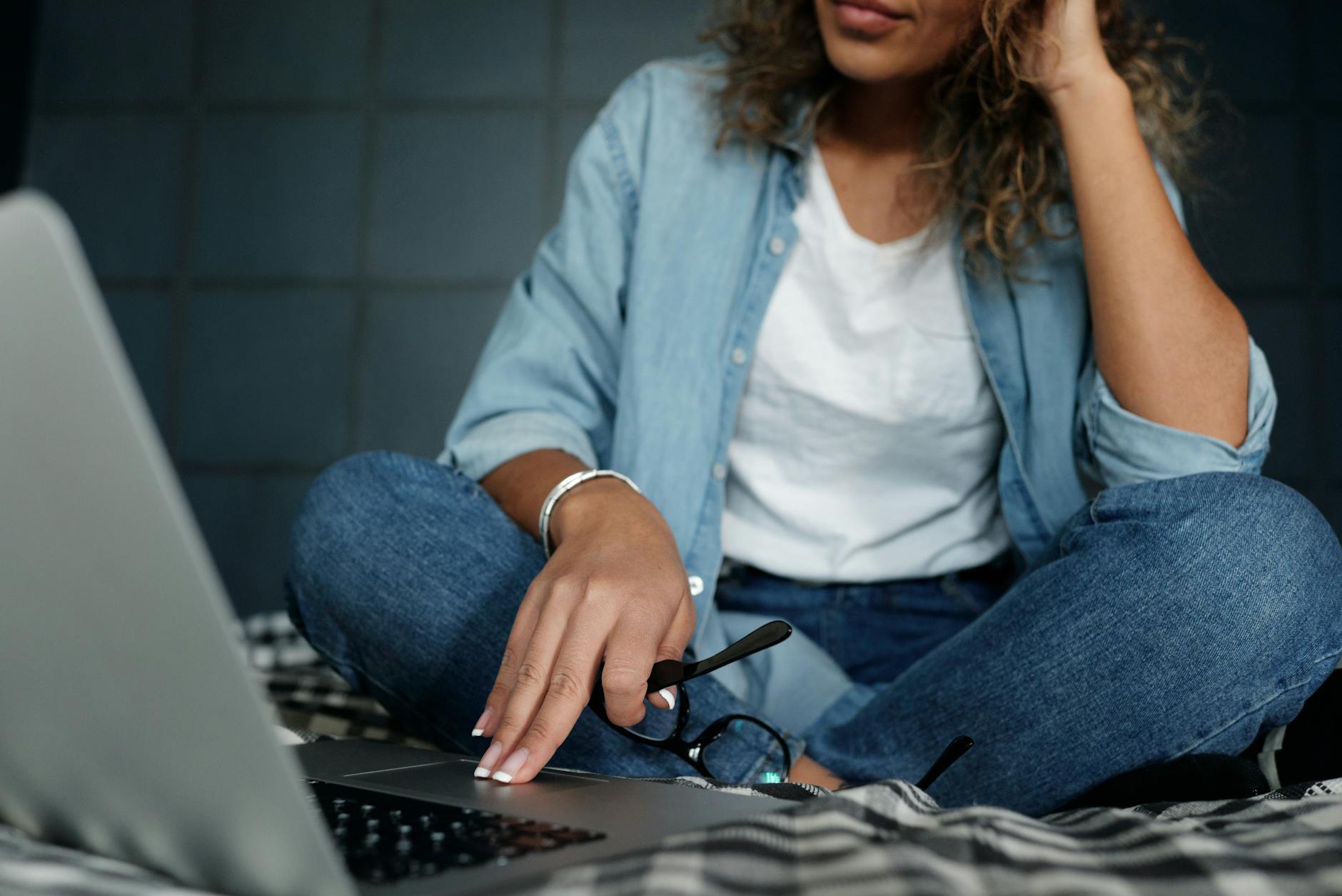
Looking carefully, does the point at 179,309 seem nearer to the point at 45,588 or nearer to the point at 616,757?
the point at 616,757

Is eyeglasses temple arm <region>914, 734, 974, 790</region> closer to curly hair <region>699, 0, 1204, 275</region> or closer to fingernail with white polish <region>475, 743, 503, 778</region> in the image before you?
fingernail with white polish <region>475, 743, 503, 778</region>

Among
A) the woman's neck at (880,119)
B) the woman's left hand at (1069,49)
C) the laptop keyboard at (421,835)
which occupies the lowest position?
the laptop keyboard at (421,835)

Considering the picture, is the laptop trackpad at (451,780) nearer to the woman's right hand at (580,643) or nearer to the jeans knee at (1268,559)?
the woman's right hand at (580,643)

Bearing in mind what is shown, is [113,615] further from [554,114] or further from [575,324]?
[554,114]

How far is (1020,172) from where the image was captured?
3.53ft

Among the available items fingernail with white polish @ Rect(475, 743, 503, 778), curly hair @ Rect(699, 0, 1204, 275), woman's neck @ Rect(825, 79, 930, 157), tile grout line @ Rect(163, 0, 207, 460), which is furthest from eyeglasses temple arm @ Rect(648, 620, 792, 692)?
tile grout line @ Rect(163, 0, 207, 460)

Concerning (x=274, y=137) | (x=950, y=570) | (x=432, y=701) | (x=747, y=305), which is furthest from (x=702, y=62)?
(x=274, y=137)

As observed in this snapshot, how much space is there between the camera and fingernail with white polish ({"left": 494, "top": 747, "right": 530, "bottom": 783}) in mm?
593

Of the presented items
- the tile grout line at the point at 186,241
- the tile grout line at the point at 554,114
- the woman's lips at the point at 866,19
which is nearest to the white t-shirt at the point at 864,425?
the woman's lips at the point at 866,19

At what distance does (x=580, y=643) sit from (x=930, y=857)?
0.87ft

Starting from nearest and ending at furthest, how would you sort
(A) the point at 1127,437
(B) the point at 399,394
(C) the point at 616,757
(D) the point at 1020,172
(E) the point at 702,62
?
(C) the point at 616,757 < (A) the point at 1127,437 < (D) the point at 1020,172 < (E) the point at 702,62 < (B) the point at 399,394

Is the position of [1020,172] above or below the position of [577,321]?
above

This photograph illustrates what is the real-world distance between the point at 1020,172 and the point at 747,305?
295mm

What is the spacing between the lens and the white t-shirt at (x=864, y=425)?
1.11 metres
